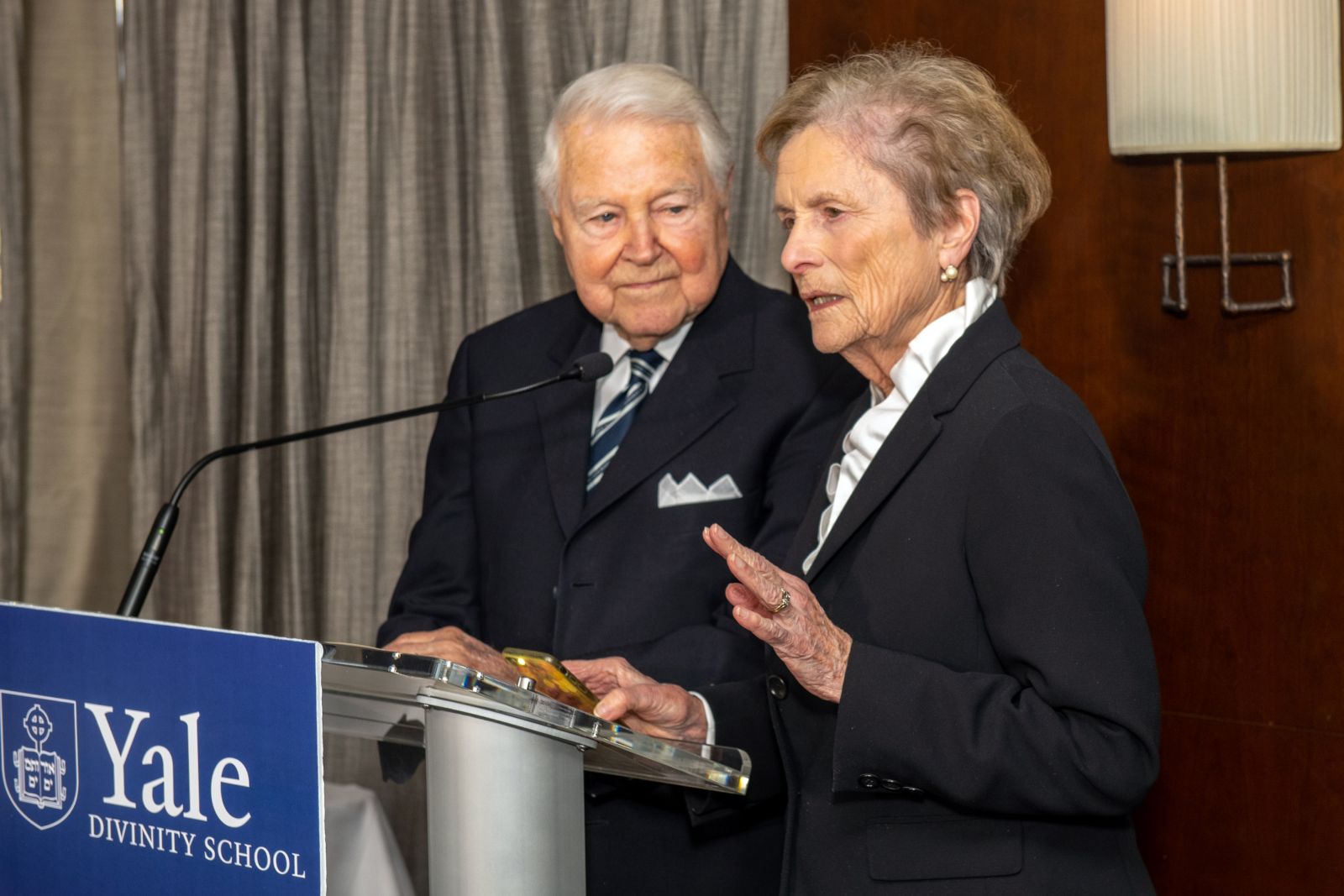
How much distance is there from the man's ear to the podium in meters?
0.71

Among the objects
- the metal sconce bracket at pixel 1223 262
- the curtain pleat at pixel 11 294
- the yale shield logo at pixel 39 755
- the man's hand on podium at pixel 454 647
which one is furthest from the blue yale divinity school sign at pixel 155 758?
the curtain pleat at pixel 11 294

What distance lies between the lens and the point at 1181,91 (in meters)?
2.49

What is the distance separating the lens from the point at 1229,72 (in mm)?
2453

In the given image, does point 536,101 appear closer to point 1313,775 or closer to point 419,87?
point 419,87

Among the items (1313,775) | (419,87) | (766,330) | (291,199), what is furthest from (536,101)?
(1313,775)

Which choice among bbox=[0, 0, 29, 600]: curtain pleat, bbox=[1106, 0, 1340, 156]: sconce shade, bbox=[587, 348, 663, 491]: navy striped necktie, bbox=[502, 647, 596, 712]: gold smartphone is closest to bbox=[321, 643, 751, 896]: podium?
bbox=[502, 647, 596, 712]: gold smartphone

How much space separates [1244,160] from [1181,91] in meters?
0.26

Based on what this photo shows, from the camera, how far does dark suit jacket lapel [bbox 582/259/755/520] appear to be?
217 centimetres

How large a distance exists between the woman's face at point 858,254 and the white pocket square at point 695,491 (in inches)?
16.2

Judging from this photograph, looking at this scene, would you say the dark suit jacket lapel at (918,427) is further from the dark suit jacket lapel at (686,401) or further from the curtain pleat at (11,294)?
the curtain pleat at (11,294)

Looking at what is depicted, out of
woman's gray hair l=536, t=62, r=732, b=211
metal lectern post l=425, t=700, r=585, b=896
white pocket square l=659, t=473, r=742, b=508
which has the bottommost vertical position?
metal lectern post l=425, t=700, r=585, b=896

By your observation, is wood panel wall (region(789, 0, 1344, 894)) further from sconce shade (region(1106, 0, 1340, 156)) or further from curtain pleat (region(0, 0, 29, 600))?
curtain pleat (region(0, 0, 29, 600))

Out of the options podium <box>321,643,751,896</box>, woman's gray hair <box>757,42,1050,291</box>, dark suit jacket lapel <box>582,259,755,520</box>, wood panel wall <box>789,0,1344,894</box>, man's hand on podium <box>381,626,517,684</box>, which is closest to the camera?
podium <box>321,643,751,896</box>

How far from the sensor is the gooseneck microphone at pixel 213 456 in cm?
192
